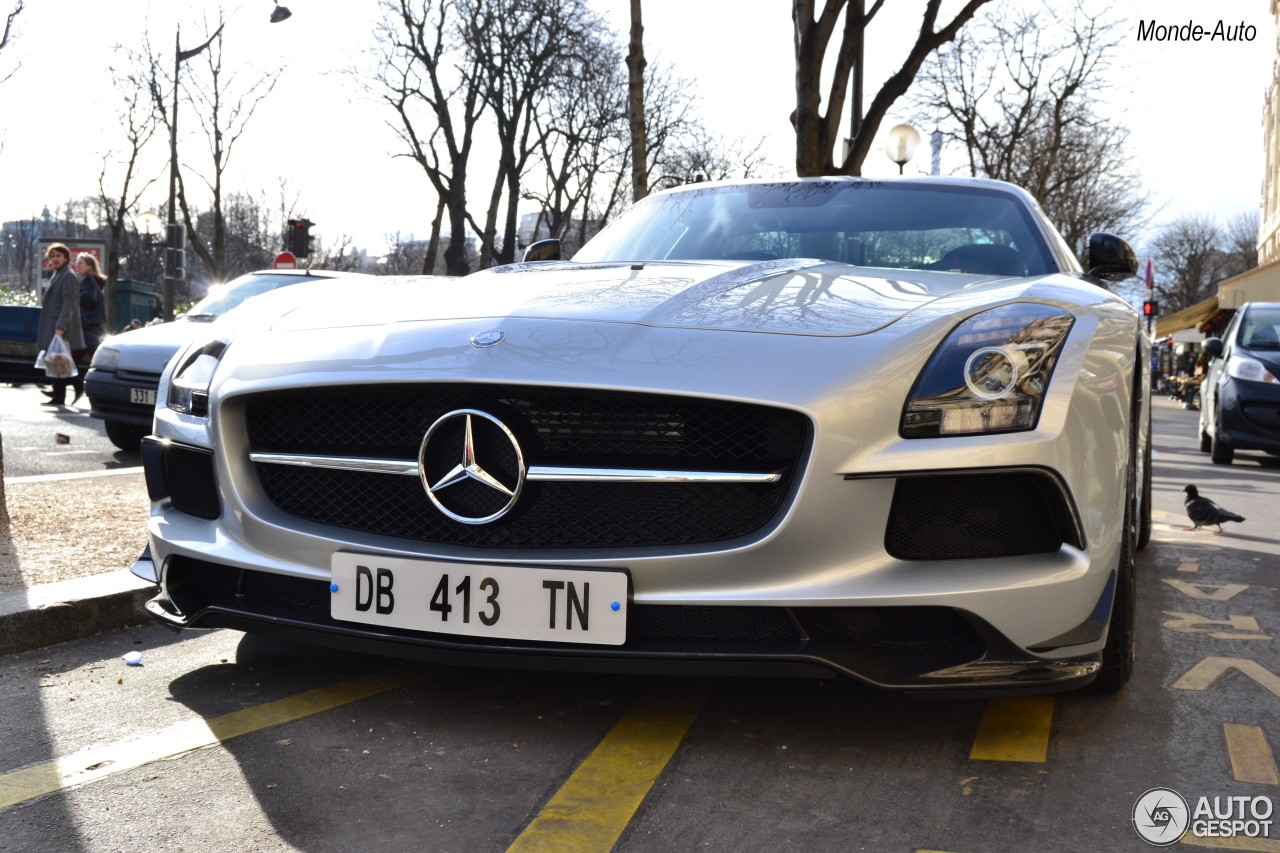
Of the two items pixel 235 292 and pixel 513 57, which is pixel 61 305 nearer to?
pixel 235 292

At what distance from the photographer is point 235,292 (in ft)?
36.5

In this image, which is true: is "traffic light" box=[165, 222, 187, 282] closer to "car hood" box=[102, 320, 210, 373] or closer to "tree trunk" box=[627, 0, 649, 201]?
"tree trunk" box=[627, 0, 649, 201]

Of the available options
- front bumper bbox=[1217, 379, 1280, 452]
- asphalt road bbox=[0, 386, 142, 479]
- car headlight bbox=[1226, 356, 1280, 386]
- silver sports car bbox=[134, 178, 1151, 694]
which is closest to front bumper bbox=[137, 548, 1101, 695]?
silver sports car bbox=[134, 178, 1151, 694]

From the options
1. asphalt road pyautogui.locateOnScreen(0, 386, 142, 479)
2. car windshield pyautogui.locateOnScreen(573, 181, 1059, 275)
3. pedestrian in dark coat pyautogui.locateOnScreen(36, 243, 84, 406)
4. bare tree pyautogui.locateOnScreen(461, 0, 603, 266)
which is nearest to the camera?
car windshield pyautogui.locateOnScreen(573, 181, 1059, 275)

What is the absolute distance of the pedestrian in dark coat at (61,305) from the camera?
12883mm

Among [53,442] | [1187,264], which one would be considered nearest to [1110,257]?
[53,442]

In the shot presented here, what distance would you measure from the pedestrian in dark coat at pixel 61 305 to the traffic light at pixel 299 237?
11030mm

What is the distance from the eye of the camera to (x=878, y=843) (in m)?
2.26

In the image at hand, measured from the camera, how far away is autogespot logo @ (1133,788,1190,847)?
230 centimetres

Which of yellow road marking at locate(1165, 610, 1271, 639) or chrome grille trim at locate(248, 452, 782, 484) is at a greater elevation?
chrome grille trim at locate(248, 452, 782, 484)

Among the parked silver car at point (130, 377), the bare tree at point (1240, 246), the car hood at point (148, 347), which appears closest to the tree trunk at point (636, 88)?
the parked silver car at point (130, 377)

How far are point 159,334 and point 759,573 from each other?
8.08m

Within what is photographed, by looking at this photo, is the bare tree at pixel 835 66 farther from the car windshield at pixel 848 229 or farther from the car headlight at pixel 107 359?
the car windshield at pixel 848 229

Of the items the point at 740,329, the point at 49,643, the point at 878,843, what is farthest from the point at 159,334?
the point at 878,843
